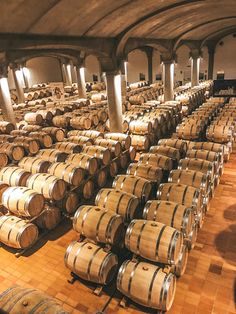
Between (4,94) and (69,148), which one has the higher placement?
(4,94)

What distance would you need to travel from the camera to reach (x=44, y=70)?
30500 millimetres

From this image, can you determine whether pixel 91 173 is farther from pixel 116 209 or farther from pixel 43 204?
pixel 116 209

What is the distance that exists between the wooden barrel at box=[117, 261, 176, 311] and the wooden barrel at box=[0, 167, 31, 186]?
13.0ft

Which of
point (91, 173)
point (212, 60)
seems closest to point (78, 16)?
point (91, 173)

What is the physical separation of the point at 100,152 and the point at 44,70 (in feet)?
84.0

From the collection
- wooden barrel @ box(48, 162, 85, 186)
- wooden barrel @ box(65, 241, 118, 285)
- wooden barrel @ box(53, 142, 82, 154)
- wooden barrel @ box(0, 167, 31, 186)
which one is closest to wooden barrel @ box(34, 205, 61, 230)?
wooden barrel @ box(48, 162, 85, 186)

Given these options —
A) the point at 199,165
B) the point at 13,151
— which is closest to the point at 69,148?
the point at 13,151

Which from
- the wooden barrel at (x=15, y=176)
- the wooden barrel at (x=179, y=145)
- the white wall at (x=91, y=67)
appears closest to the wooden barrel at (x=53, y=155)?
the wooden barrel at (x=15, y=176)

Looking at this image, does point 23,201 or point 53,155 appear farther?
point 53,155

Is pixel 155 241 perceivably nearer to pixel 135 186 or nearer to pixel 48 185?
pixel 135 186

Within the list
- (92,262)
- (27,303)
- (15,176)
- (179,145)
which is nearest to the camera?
(27,303)

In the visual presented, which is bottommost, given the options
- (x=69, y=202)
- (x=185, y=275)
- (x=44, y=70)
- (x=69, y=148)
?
(x=185, y=275)

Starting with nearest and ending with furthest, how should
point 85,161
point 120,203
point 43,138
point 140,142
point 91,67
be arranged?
point 120,203 → point 85,161 → point 43,138 → point 140,142 → point 91,67

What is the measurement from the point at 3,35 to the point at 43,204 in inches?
196
